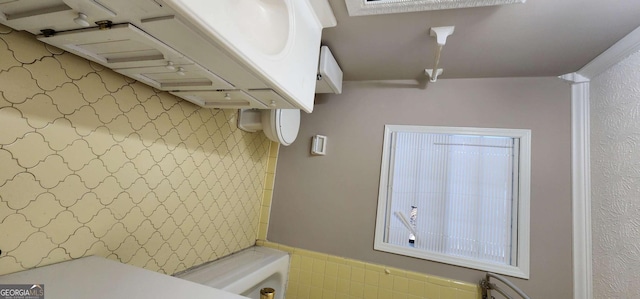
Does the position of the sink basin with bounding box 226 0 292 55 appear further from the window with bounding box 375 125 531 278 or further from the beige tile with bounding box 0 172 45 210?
the window with bounding box 375 125 531 278

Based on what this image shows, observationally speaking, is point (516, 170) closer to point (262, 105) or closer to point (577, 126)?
point (577, 126)

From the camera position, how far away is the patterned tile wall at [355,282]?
1406mm

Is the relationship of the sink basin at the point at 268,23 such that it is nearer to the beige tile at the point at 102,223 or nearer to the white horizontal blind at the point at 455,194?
the beige tile at the point at 102,223

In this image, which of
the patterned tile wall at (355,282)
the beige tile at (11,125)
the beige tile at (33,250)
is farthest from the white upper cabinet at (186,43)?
the patterned tile wall at (355,282)

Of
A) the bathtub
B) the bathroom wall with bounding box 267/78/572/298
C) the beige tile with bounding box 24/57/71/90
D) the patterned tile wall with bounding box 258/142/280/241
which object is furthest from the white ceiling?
the bathtub

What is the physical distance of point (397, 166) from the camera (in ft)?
5.40

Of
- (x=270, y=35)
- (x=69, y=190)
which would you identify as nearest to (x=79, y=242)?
(x=69, y=190)

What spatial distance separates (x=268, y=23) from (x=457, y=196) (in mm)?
1388

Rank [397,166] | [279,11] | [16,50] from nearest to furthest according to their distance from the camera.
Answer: [16,50] < [279,11] < [397,166]

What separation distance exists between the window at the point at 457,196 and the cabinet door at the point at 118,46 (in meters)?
1.33

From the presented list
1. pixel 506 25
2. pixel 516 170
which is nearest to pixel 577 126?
pixel 516 170

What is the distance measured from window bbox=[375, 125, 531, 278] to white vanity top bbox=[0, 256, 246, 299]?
1184 millimetres

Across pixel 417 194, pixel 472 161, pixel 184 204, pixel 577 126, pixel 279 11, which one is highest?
pixel 279 11

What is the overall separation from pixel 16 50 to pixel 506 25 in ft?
5.40
